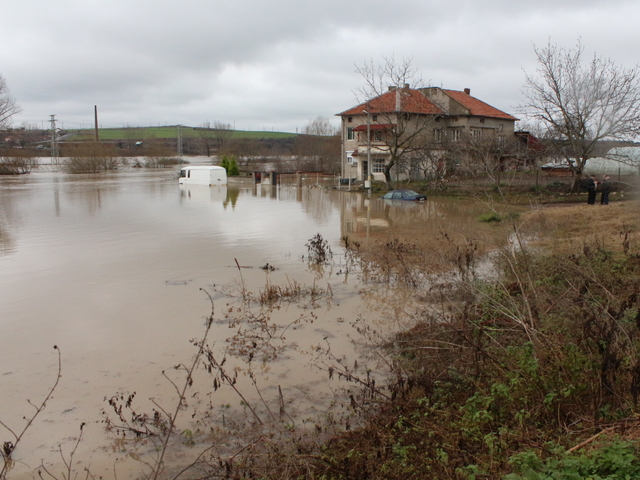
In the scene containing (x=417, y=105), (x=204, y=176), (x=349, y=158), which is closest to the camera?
(x=417, y=105)

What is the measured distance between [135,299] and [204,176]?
40.0 meters

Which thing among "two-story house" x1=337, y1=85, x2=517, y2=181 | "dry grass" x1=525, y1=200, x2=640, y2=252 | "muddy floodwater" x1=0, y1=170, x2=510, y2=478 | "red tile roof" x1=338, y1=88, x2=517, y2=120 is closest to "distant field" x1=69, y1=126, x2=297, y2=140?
"two-story house" x1=337, y1=85, x2=517, y2=181

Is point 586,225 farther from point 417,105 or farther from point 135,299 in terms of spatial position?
point 417,105

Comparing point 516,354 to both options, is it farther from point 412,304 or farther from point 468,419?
point 412,304

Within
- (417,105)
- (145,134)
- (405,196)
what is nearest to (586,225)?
(405,196)

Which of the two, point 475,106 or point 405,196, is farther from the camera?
point 475,106

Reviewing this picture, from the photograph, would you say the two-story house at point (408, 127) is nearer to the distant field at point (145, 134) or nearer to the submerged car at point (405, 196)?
the submerged car at point (405, 196)

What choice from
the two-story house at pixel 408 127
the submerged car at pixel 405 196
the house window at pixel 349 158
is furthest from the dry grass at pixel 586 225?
the house window at pixel 349 158

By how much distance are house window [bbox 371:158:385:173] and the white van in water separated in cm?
1464

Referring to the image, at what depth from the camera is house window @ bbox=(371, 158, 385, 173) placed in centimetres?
4469

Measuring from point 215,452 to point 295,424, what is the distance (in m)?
0.93

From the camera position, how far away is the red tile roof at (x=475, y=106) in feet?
149

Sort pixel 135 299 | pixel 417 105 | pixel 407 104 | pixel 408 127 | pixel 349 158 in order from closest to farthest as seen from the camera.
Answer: pixel 135 299, pixel 407 104, pixel 417 105, pixel 408 127, pixel 349 158

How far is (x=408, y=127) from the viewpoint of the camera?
4350 centimetres
